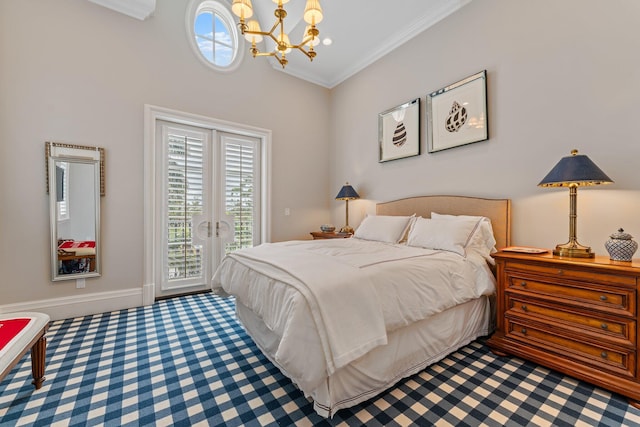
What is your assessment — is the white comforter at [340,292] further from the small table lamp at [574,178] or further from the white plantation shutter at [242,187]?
the white plantation shutter at [242,187]

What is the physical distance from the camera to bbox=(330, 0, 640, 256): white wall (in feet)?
6.70

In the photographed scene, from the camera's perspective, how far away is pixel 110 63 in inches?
120

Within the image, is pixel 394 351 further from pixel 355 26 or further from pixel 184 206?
pixel 355 26

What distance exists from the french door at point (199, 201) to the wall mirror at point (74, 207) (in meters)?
0.60

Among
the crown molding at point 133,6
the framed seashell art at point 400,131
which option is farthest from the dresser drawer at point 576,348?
the crown molding at point 133,6

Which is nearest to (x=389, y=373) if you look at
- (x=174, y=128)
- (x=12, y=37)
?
(x=174, y=128)

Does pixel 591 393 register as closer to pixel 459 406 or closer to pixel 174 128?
pixel 459 406

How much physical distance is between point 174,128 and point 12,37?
151 centimetres

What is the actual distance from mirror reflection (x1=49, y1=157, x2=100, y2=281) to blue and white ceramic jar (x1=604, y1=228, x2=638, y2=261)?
4.46m

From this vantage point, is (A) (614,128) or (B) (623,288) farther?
(A) (614,128)

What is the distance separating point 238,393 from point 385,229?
2.13 m

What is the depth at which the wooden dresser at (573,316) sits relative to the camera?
1.63 meters

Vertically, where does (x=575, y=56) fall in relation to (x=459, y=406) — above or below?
above

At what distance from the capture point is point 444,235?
2.52 meters
